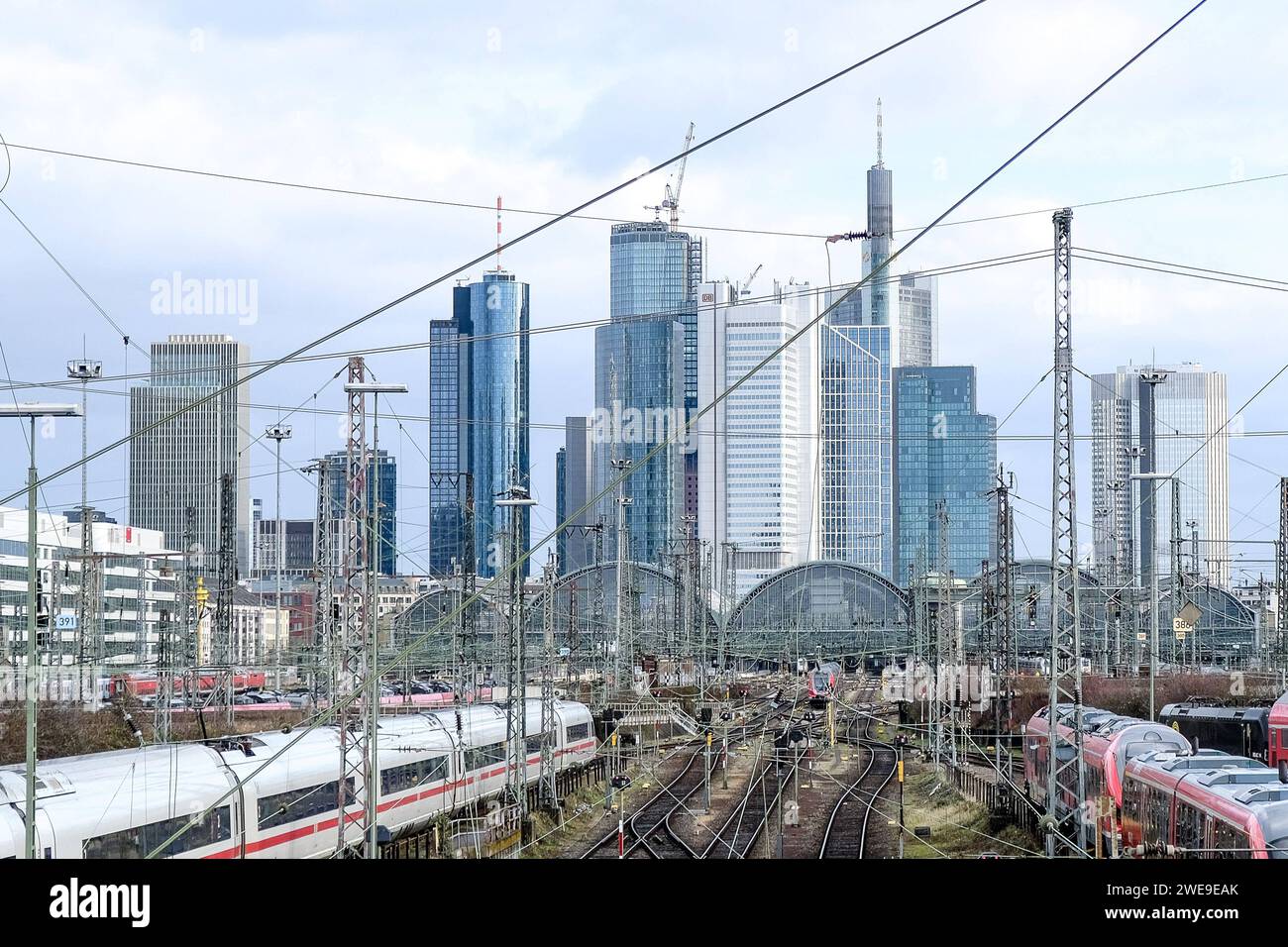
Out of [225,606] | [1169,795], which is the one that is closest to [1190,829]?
[1169,795]

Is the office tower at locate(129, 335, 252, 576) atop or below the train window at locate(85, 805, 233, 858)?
atop

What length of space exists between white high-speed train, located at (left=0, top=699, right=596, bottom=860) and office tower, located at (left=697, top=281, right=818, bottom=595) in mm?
139241

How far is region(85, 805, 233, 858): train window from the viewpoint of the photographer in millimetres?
14633

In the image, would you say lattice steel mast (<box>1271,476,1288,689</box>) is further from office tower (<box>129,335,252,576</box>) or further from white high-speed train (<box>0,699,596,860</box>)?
office tower (<box>129,335,252,576</box>)

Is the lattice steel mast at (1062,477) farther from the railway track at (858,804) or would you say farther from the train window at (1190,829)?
the railway track at (858,804)

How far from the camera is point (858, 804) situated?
92.0 feet

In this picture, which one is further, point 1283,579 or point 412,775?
point 1283,579

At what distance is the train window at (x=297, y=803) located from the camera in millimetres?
18453
